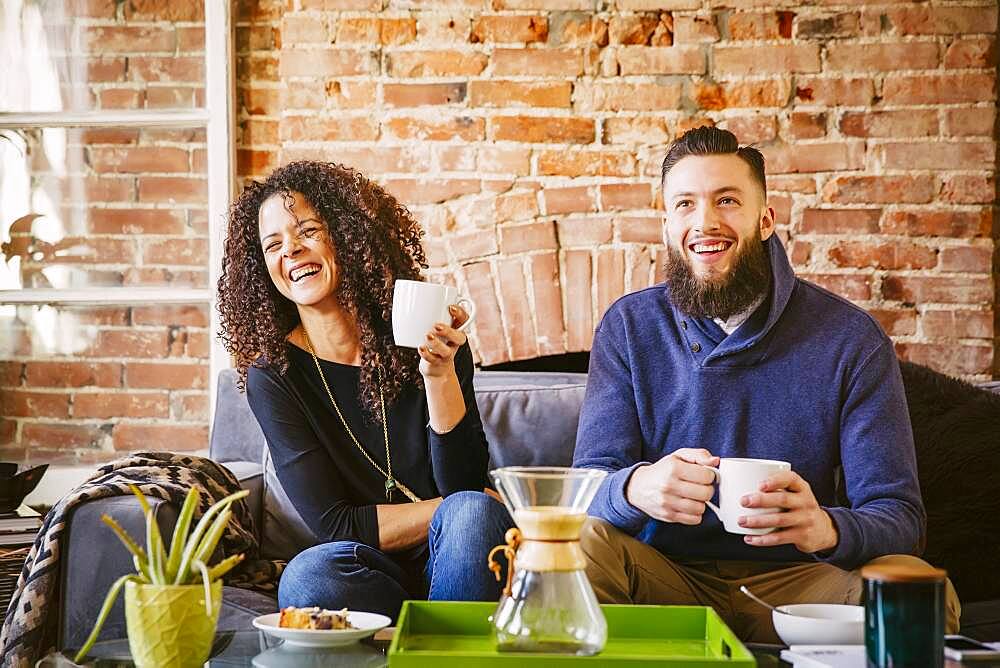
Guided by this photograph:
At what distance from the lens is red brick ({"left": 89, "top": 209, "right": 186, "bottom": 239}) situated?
2898 millimetres

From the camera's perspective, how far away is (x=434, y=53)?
2752 millimetres

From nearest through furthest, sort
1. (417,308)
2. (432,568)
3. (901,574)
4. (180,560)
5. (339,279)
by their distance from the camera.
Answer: (901,574), (180,560), (417,308), (432,568), (339,279)

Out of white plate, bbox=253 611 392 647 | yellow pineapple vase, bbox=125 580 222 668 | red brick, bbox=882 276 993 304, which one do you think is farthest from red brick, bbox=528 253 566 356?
yellow pineapple vase, bbox=125 580 222 668

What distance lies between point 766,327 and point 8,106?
213 cm

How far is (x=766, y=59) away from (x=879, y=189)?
0.42 metres

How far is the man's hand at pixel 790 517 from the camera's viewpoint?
1.42m

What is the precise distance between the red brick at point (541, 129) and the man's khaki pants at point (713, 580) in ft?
4.04

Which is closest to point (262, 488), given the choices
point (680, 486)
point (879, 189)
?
point (680, 486)

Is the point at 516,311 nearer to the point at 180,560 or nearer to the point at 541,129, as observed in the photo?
the point at 541,129

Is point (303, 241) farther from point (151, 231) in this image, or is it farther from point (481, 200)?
point (151, 231)

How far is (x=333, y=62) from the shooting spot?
9.05ft

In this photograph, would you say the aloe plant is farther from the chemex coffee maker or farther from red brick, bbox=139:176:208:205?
red brick, bbox=139:176:208:205

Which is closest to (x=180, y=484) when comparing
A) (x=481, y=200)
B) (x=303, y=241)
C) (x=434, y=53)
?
A: (x=303, y=241)

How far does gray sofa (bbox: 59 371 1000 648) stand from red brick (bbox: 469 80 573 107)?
0.73 metres
